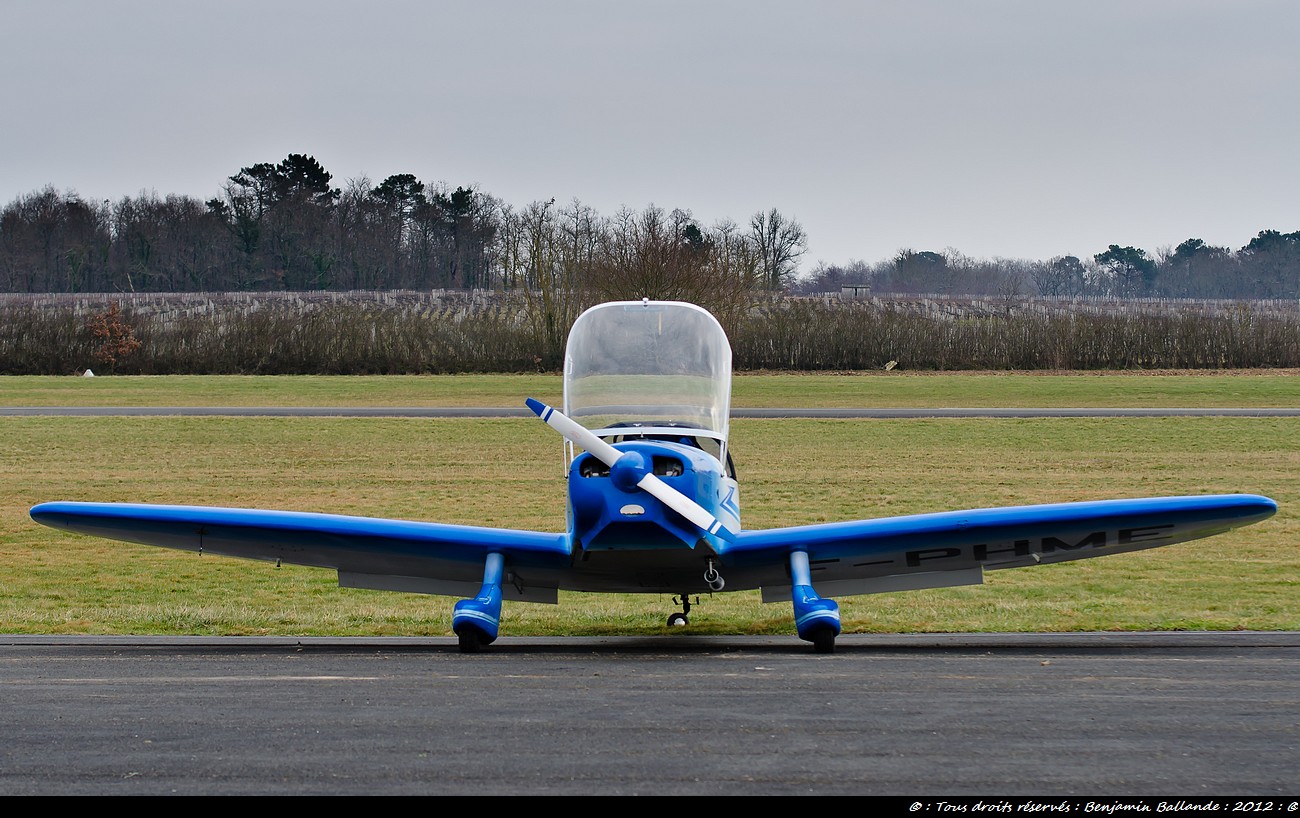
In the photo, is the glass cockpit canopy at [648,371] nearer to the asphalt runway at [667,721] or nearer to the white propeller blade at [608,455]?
the white propeller blade at [608,455]

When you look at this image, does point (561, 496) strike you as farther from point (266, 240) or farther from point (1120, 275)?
point (1120, 275)

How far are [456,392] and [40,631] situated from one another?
4304 centimetres

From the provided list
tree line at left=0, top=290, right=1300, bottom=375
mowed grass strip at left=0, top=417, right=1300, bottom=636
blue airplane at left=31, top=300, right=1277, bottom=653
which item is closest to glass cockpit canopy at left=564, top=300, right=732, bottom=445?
blue airplane at left=31, top=300, right=1277, bottom=653

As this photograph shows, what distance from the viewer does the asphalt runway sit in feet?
19.3

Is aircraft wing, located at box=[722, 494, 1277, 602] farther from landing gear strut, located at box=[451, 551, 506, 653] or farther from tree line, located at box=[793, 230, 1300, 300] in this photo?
tree line, located at box=[793, 230, 1300, 300]

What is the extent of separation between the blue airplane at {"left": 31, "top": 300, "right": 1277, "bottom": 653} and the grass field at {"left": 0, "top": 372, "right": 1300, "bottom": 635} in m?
1.70

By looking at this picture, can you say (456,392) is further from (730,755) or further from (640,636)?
(730,755)

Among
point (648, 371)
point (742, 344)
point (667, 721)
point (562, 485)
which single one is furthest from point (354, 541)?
point (742, 344)

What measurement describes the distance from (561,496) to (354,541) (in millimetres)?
15962

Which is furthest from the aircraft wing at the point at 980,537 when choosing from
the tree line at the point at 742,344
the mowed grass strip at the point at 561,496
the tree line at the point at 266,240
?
the tree line at the point at 266,240

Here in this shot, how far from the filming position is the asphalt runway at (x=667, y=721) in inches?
232

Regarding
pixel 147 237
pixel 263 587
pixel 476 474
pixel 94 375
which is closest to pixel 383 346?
pixel 94 375

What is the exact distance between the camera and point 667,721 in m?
7.23

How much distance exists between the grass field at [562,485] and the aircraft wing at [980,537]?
1.78m
